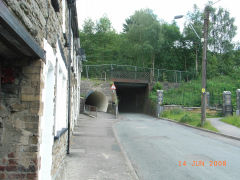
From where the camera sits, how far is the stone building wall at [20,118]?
9.36 ft

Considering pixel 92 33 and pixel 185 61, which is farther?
pixel 92 33

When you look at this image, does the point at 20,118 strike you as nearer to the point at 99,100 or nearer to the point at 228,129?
the point at 228,129

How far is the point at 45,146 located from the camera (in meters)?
3.75

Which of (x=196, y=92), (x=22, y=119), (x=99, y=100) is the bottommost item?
(x=99, y=100)

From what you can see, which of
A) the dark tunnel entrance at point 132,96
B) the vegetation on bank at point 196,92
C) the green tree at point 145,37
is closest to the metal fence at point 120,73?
the dark tunnel entrance at point 132,96

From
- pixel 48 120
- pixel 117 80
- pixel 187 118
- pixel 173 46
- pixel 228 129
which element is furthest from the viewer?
pixel 173 46

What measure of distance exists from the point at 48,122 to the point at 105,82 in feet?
77.0

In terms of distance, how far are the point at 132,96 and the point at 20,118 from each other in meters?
34.3

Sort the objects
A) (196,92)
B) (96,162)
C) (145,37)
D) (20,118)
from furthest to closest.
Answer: (145,37), (196,92), (96,162), (20,118)

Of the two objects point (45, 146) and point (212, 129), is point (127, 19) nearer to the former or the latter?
point (212, 129)

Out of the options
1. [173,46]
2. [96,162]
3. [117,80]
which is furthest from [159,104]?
[173,46]

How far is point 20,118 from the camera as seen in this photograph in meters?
2.88

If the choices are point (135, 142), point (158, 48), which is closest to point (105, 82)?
point (158, 48)

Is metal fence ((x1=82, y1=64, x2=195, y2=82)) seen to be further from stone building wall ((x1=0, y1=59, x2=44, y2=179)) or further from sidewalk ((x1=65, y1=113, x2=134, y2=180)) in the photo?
stone building wall ((x1=0, y1=59, x2=44, y2=179))
